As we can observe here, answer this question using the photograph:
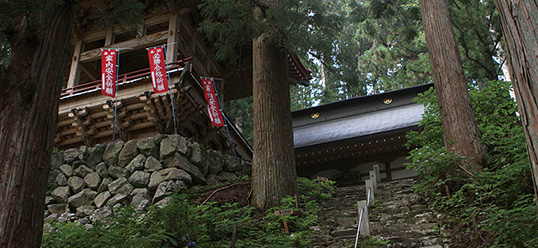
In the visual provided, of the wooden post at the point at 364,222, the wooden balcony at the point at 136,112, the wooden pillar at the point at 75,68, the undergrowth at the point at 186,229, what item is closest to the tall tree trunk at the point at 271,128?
the undergrowth at the point at 186,229

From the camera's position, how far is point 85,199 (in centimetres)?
969

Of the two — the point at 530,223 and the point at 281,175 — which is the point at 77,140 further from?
the point at 530,223

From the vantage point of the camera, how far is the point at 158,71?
1019cm

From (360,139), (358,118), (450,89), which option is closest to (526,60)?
(450,89)

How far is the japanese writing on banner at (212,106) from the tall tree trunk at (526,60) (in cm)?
883

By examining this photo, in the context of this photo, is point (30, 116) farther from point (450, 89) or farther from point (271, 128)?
point (450, 89)

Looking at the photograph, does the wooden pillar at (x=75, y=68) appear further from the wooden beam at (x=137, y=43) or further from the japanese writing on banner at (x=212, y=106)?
the japanese writing on banner at (x=212, y=106)

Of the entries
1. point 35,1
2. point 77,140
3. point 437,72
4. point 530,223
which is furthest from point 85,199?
point 530,223

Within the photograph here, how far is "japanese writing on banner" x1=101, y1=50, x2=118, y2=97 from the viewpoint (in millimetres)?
10172

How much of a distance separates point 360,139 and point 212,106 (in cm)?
456

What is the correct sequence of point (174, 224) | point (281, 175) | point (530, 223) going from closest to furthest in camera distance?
point (530, 223)
point (174, 224)
point (281, 175)

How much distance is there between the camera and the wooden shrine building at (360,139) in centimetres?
1283

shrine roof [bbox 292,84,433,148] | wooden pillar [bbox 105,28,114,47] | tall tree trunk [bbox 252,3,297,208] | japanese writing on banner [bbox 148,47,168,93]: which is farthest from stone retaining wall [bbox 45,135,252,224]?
shrine roof [bbox 292,84,433,148]

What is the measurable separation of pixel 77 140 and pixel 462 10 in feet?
35.9
